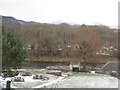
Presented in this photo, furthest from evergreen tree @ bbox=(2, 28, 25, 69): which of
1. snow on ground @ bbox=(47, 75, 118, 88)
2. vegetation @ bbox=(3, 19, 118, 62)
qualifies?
vegetation @ bbox=(3, 19, 118, 62)

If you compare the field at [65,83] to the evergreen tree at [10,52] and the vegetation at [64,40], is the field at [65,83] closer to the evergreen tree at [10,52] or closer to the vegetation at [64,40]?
the evergreen tree at [10,52]

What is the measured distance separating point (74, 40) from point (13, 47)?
25.3ft

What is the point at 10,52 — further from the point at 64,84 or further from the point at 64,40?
the point at 64,40

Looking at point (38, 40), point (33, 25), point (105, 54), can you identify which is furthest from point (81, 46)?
point (33, 25)

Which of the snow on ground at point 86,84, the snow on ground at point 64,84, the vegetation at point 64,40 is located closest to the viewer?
the snow on ground at point 64,84

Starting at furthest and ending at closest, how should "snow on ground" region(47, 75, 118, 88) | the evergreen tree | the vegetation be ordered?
the vegetation, "snow on ground" region(47, 75, 118, 88), the evergreen tree

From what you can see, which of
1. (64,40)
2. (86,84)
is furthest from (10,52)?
(64,40)

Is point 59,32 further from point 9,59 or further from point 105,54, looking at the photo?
point 9,59

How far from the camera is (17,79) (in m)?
4.60

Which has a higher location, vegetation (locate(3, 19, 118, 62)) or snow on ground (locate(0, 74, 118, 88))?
vegetation (locate(3, 19, 118, 62))

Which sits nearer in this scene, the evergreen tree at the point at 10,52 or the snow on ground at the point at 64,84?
the evergreen tree at the point at 10,52

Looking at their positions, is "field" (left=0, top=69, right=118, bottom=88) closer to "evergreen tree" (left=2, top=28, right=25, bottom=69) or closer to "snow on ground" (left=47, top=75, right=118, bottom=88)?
"snow on ground" (left=47, top=75, right=118, bottom=88)

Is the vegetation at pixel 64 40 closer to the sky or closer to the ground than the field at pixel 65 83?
closer to the sky

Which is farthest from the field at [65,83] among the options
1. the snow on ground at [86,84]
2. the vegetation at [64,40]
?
the vegetation at [64,40]
